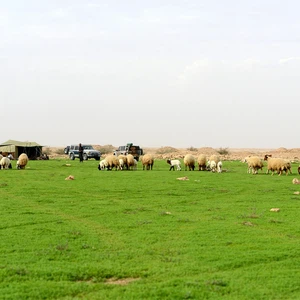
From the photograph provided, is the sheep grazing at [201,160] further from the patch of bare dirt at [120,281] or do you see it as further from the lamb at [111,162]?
the patch of bare dirt at [120,281]

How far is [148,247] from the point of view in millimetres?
11023

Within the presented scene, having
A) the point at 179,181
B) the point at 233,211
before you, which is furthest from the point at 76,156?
the point at 233,211

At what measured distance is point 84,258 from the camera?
10062 millimetres

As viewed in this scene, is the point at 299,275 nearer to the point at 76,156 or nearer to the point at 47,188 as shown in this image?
the point at 47,188

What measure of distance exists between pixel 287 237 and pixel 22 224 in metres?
7.05

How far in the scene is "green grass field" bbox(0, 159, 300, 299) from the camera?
825 cm

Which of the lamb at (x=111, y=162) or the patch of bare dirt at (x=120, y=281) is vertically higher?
the lamb at (x=111, y=162)

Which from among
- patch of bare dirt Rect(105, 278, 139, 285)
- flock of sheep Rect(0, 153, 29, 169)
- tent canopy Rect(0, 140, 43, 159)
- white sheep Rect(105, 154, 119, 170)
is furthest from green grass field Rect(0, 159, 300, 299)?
tent canopy Rect(0, 140, 43, 159)

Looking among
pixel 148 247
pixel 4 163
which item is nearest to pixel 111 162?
pixel 4 163

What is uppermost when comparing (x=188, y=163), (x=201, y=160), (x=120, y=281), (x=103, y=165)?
(x=201, y=160)

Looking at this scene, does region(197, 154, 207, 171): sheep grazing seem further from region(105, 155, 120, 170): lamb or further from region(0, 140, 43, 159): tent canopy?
region(0, 140, 43, 159): tent canopy

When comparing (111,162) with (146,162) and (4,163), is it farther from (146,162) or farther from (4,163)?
(4,163)

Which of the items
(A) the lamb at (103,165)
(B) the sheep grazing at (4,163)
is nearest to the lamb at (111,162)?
(A) the lamb at (103,165)

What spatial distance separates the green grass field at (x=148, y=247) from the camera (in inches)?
325
